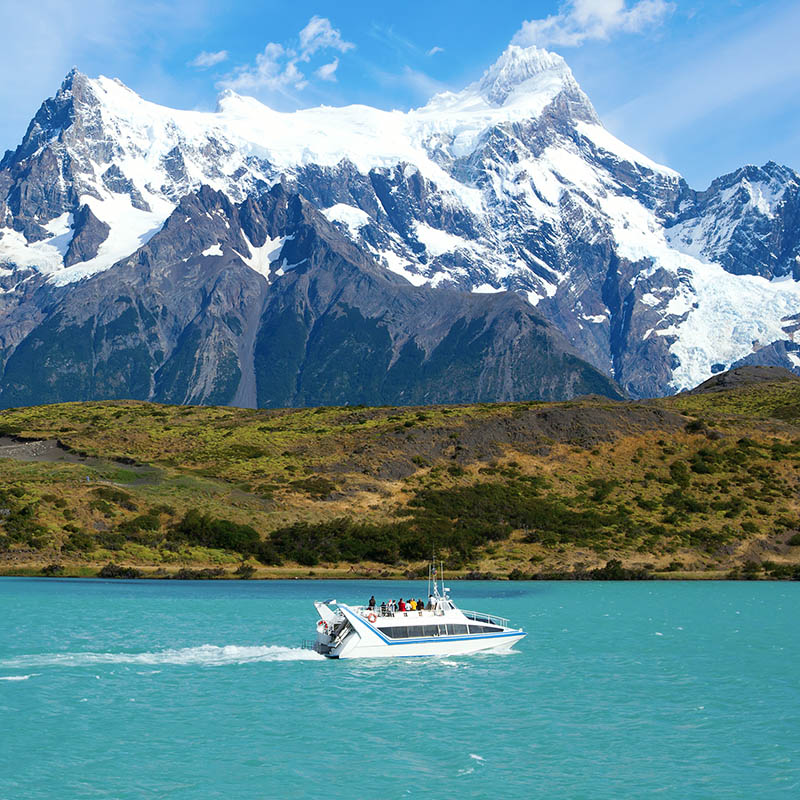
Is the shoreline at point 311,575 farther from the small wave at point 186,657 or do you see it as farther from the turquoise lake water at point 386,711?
the small wave at point 186,657

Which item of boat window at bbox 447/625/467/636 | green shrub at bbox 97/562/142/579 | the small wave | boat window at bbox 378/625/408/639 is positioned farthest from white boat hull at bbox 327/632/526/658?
green shrub at bbox 97/562/142/579

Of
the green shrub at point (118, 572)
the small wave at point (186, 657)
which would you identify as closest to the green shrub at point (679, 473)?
the green shrub at point (118, 572)

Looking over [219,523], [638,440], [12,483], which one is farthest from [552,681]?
[638,440]

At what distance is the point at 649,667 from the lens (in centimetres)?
6400

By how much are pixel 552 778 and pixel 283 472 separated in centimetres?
11869

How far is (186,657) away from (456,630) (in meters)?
16.4

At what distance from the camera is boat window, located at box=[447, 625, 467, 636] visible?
66.7 metres

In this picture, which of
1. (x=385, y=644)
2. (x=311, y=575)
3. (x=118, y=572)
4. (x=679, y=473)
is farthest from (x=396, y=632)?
(x=679, y=473)

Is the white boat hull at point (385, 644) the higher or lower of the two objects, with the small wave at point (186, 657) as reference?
higher

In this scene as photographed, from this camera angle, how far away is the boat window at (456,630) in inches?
2625

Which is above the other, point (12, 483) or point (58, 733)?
point (12, 483)

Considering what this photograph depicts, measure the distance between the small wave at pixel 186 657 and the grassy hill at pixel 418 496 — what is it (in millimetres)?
56669

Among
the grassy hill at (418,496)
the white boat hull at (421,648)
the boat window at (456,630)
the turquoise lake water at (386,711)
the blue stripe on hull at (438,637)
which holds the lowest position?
the turquoise lake water at (386,711)

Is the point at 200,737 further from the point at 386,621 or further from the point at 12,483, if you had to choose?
the point at 12,483
